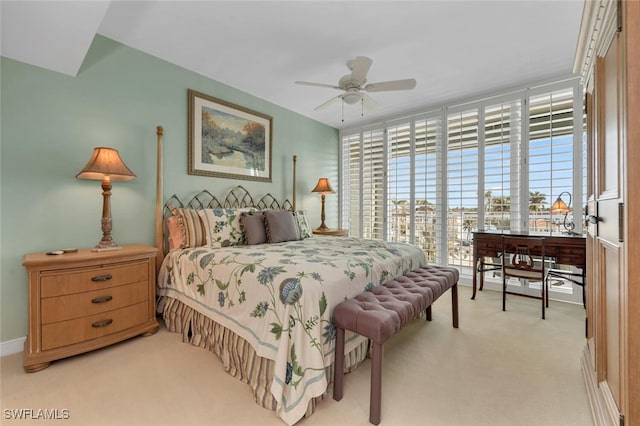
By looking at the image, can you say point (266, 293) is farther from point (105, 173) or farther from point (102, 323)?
point (105, 173)

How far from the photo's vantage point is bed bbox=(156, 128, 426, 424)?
147 centimetres

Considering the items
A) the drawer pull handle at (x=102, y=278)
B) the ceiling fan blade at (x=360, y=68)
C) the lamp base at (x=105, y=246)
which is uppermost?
the ceiling fan blade at (x=360, y=68)

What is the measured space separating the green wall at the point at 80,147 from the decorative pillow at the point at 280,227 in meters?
0.88

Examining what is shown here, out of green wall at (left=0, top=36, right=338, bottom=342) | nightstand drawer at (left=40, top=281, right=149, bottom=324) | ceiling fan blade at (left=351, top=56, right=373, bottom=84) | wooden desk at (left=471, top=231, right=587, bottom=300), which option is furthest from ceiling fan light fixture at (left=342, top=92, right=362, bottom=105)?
nightstand drawer at (left=40, top=281, right=149, bottom=324)

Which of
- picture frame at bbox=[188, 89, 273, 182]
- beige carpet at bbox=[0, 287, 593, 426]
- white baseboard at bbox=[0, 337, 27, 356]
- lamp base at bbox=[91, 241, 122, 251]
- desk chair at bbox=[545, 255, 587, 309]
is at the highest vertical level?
picture frame at bbox=[188, 89, 273, 182]

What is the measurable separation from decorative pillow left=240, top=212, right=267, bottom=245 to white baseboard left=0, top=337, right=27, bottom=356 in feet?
6.30

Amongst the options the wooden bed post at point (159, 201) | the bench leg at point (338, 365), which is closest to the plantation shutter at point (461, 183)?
the bench leg at point (338, 365)

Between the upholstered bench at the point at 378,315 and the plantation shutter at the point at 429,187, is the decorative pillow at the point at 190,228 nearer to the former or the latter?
the upholstered bench at the point at 378,315

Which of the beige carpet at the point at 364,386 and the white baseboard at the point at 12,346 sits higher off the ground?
the white baseboard at the point at 12,346

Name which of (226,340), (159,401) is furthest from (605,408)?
(159,401)

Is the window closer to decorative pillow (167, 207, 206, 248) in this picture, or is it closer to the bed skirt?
the bed skirt

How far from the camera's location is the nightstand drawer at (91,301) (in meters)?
1.90

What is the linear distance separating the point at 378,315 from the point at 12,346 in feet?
9.30

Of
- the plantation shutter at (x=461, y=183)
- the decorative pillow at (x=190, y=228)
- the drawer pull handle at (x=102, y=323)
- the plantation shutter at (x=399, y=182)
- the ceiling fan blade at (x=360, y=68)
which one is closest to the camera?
the drawer pull handle at (x=102, y=323)
